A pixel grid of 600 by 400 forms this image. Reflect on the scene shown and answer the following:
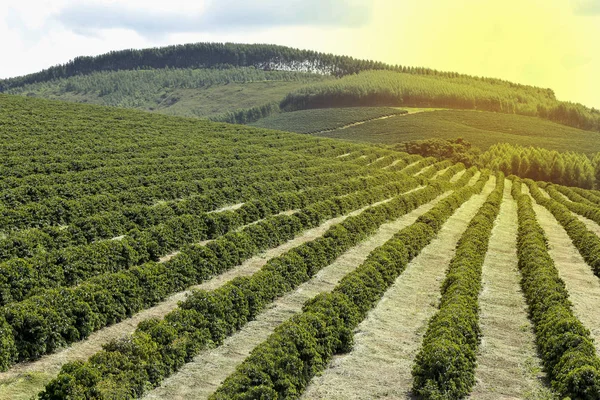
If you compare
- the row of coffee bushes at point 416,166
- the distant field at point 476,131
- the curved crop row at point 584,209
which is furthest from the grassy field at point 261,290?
the distant field at point 476,131

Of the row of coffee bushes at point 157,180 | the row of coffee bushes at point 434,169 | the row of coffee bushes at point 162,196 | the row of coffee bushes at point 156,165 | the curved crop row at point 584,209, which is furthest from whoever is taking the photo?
the row of coffee bushes at point 434,169

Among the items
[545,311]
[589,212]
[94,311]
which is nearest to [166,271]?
[94,311]

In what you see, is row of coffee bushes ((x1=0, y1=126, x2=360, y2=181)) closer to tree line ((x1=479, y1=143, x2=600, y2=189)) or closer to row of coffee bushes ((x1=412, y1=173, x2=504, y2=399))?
row of coffee bushes ((x1=412, y1=173, x2=504, y2=399))

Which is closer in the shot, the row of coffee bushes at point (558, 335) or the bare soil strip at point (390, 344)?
the row of coffee bushes at point (558, 335)

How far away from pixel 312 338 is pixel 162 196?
85.2 feet

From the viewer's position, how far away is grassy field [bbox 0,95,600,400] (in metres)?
17.9

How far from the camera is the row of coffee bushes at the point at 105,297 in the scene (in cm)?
1848

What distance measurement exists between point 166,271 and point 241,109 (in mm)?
175102

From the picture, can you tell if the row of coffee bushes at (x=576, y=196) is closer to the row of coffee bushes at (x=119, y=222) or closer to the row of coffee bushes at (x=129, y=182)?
the row of coffee bushes at (x=129, y=182)

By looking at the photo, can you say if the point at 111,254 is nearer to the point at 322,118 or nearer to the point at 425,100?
the point at 322,118

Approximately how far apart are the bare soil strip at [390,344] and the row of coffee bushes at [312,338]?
0.40 metres

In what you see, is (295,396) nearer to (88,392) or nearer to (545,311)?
(88,392)

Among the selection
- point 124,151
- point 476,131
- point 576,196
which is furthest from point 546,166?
point 124,151

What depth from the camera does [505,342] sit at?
23125 mm
